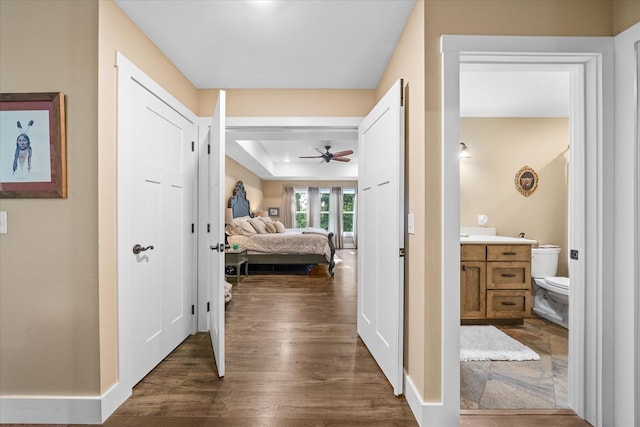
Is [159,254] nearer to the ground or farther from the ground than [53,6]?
nearer to the ground

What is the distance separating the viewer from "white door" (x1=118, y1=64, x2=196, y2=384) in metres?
1.81

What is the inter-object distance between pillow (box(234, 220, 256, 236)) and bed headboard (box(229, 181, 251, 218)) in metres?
0.51

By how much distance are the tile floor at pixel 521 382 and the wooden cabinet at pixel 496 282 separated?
40 cm

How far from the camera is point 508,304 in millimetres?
2977

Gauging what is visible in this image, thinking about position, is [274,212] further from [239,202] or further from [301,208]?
[239,202]

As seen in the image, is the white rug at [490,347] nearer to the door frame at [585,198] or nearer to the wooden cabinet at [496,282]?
the wooden cabinet at [496,282]

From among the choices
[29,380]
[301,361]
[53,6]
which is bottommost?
[301,361]

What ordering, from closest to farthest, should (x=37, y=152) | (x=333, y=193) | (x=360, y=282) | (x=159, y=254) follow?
(x=37, y=152) < (x=159, y=254) < (x=360, y=282) < (x=333, y=193)

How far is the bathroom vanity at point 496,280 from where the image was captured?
9.73 ft

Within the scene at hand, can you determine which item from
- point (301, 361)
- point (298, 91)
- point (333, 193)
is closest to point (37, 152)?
point (298, 91)

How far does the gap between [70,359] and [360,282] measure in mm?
2082

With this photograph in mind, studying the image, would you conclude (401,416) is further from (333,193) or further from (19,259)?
(333,193)

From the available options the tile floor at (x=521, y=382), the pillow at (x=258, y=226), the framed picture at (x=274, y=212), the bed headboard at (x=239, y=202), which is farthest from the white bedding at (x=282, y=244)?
the framed picture at (x=274, y=212)

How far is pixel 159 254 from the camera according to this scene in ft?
7.18
